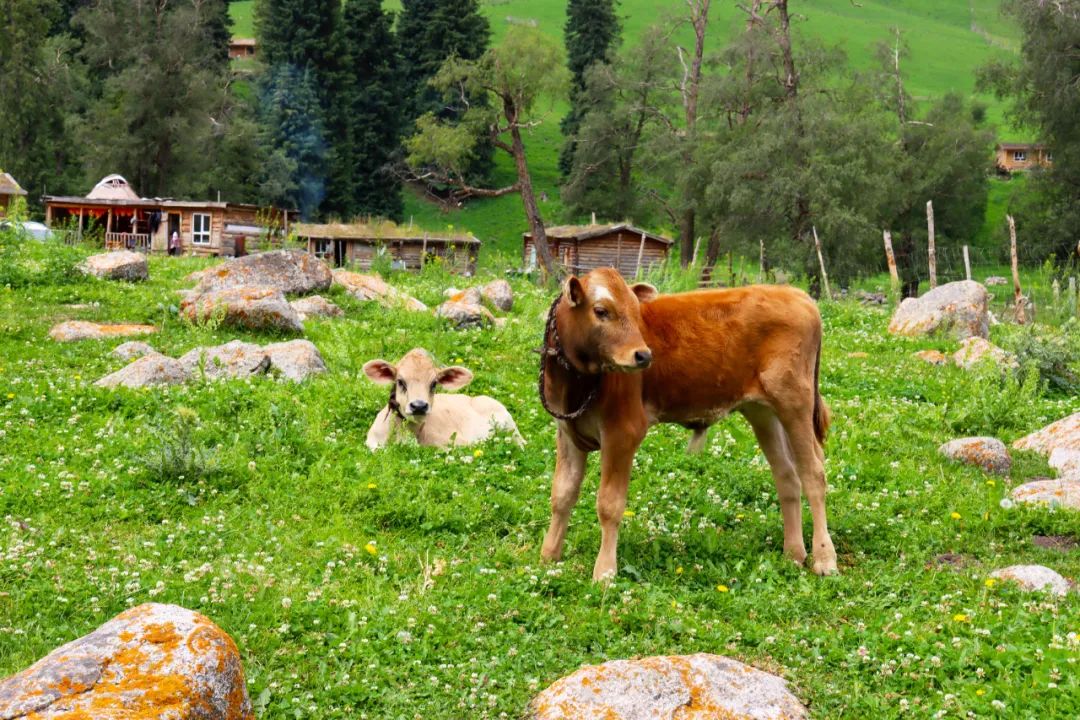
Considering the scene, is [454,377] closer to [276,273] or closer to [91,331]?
[91,331]

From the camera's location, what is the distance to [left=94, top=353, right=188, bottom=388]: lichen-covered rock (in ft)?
48.1

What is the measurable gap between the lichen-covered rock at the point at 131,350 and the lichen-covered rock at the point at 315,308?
13.1ft

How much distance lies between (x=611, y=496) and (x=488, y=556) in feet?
3.99

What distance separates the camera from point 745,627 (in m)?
7.67

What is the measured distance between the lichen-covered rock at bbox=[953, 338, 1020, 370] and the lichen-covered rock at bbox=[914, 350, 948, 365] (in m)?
0.20

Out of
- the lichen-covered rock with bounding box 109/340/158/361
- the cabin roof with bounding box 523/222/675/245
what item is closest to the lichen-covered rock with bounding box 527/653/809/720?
the lichen-covered rock with bounding box 109/340/158/361

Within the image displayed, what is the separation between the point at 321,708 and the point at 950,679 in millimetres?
3752

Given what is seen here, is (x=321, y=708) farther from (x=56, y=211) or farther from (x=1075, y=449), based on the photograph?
(x=56, y=211)

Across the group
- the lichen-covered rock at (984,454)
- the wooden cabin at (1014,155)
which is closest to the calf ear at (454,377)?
the lichen-covered rock at (984,454)

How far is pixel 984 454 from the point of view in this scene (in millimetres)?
12242

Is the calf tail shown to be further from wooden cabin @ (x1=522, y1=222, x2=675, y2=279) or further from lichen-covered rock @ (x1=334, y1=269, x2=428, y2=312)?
wooden cabin @ (x1=522, y1=222, x2=675, y2=279)

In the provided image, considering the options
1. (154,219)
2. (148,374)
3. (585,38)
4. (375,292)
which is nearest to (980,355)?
(375,292)

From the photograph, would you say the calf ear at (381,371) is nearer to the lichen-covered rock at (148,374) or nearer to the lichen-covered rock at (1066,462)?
the lichen-covered rock at (148,374)

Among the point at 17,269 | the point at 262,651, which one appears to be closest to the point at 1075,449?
the point at 262,651
